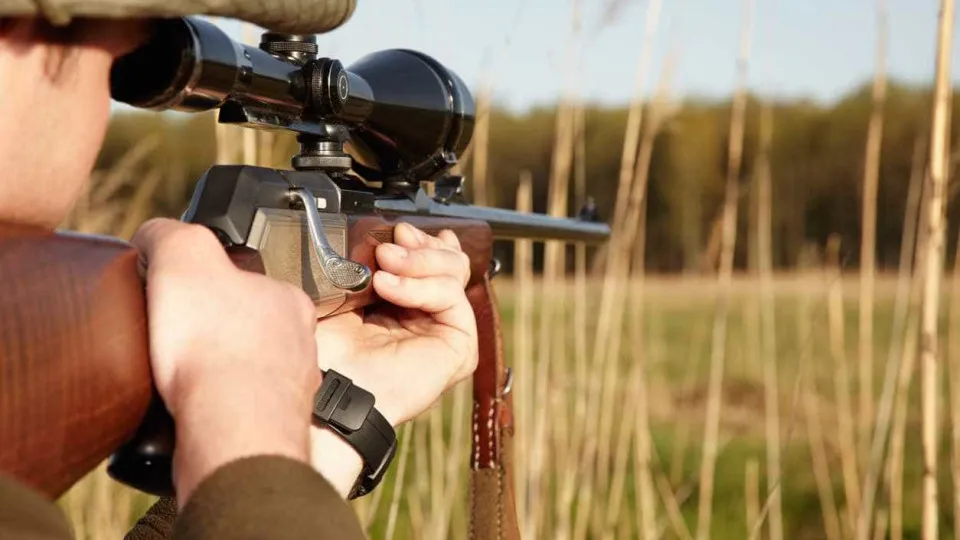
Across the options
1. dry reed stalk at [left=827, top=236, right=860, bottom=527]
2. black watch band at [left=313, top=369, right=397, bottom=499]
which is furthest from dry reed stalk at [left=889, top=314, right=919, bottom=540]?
black watch band at [left=313, top=369, right=397, bottom=499]

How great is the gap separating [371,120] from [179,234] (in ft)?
1.43

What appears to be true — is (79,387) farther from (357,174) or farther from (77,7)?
(357,174)

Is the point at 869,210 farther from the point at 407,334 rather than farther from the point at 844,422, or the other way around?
the point at 407,334

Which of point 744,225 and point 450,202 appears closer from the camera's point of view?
point 450,202

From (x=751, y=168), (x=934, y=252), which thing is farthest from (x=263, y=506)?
(x=751, y=168)

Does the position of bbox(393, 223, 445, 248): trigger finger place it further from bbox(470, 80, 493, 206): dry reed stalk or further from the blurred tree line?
the blurred tree line

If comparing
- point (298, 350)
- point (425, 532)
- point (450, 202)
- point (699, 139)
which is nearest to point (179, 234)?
point (298, 350)

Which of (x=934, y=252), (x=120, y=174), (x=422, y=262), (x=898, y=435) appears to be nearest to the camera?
(x=422, y=262)

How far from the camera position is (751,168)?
20.1 feet

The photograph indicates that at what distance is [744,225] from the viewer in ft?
26.0

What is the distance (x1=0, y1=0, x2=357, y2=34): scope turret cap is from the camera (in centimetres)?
67

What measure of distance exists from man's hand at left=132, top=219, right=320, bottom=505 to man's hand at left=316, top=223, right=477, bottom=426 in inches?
13.3

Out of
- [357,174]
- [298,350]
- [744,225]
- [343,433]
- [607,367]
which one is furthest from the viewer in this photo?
[744,225]

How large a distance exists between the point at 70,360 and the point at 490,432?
934mm
